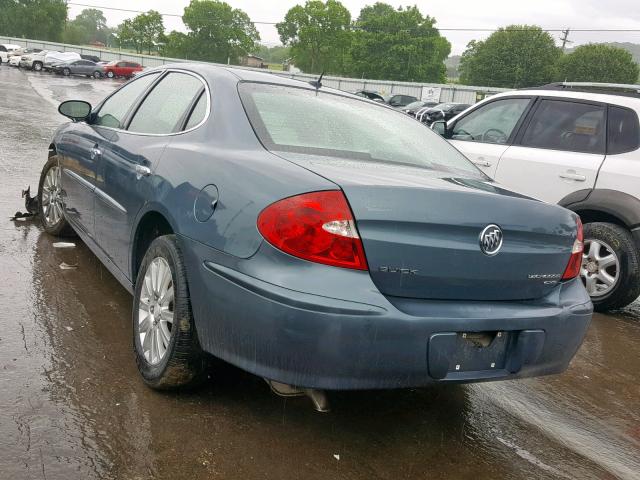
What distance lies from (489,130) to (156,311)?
4298 mm

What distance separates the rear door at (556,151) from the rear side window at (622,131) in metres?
0.07

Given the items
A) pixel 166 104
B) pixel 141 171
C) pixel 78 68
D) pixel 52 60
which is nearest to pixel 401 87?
pixel 78 68

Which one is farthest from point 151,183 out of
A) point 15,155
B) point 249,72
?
point 15,155

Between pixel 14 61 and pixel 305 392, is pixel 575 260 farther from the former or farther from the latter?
pixel 14 61

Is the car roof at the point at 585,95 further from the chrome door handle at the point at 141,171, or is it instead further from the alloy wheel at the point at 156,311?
the alloy wheel at the point at 156,311

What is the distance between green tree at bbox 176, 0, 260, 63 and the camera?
112062 millimetres

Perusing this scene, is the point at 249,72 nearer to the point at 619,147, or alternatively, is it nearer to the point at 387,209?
the point at 387,209

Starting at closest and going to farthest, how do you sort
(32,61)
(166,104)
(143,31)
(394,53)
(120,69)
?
(166,104) → (32,61) → (120,69) → (394,53) → (143,31)

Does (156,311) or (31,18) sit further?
(31,18)

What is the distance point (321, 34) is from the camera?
111250 mm

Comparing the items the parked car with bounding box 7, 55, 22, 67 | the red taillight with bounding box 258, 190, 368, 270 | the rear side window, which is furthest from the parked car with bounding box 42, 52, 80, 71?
the red taillight with bounding box 258, 190, 368, 270

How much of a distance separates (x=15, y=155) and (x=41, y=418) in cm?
752

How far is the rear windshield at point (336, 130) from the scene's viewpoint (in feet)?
10.2

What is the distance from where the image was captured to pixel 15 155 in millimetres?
9258
